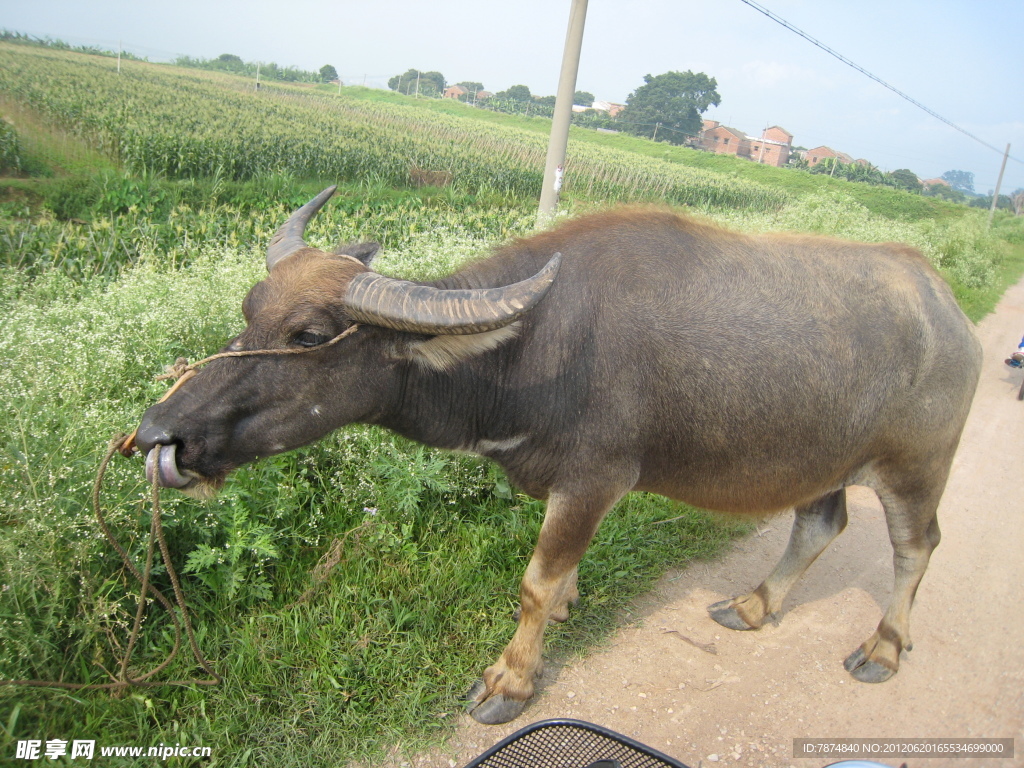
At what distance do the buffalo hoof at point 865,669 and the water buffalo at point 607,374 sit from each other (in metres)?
0.92

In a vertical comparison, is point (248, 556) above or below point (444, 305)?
below

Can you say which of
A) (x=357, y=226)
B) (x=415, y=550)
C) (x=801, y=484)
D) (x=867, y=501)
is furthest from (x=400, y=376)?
(x=357, y=226)

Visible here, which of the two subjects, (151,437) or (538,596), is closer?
(151,437)

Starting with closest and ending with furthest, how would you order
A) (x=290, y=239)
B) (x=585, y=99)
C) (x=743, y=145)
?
(x=290, y=239) < (x=743, y=145) < (x=585, y=99)

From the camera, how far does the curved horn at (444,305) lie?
7.00ft

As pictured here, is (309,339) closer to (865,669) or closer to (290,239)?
(290,239)

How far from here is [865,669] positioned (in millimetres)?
3516

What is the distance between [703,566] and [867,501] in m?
2.28

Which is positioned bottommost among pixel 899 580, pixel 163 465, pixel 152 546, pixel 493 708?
pixel 493 708

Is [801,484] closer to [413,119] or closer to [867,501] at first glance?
[867,501]

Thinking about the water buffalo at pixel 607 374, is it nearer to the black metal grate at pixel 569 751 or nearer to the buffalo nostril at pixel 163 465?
the buffalo nostril at pixel 163 465

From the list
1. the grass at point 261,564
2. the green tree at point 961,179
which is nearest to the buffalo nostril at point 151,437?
the grass at point 261,564

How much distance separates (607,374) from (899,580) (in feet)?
7.98

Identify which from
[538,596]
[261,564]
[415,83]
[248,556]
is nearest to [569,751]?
[538,596]
